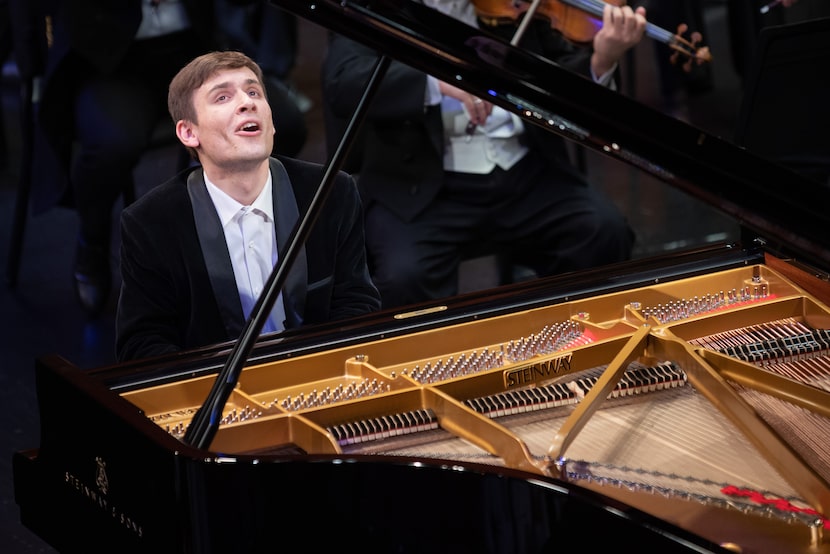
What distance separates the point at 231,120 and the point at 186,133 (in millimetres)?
80

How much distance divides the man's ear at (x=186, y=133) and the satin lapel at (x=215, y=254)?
0.05 meters

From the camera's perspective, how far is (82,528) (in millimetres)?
1918

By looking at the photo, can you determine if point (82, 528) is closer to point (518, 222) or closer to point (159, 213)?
point (159, 213)

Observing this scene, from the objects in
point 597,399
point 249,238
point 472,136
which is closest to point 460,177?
point 472,136

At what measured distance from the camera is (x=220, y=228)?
2.08 metres

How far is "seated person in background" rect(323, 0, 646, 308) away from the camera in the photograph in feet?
10.3

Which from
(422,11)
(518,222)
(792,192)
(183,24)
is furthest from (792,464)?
(518,222)

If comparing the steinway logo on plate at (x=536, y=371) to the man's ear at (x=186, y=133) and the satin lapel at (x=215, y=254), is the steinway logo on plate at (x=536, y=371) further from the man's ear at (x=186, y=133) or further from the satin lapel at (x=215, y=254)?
the man's ear at (x=186, y=133)

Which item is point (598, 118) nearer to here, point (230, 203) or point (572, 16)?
point (230, 203)

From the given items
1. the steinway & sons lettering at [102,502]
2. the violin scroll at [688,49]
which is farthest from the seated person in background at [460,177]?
the steinway & sons lettering at [102,502]

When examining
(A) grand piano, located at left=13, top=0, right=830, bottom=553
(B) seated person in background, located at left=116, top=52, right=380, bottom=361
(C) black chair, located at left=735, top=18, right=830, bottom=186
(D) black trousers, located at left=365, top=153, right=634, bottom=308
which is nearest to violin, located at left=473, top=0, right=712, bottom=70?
(C) black chair, located at left=735, top=18, right=830, bottom=186

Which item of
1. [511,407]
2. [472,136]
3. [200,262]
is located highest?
[472,136]

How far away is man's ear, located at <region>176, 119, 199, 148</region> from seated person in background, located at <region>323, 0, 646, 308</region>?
1.07 metres

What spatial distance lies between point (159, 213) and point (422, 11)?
55cm
